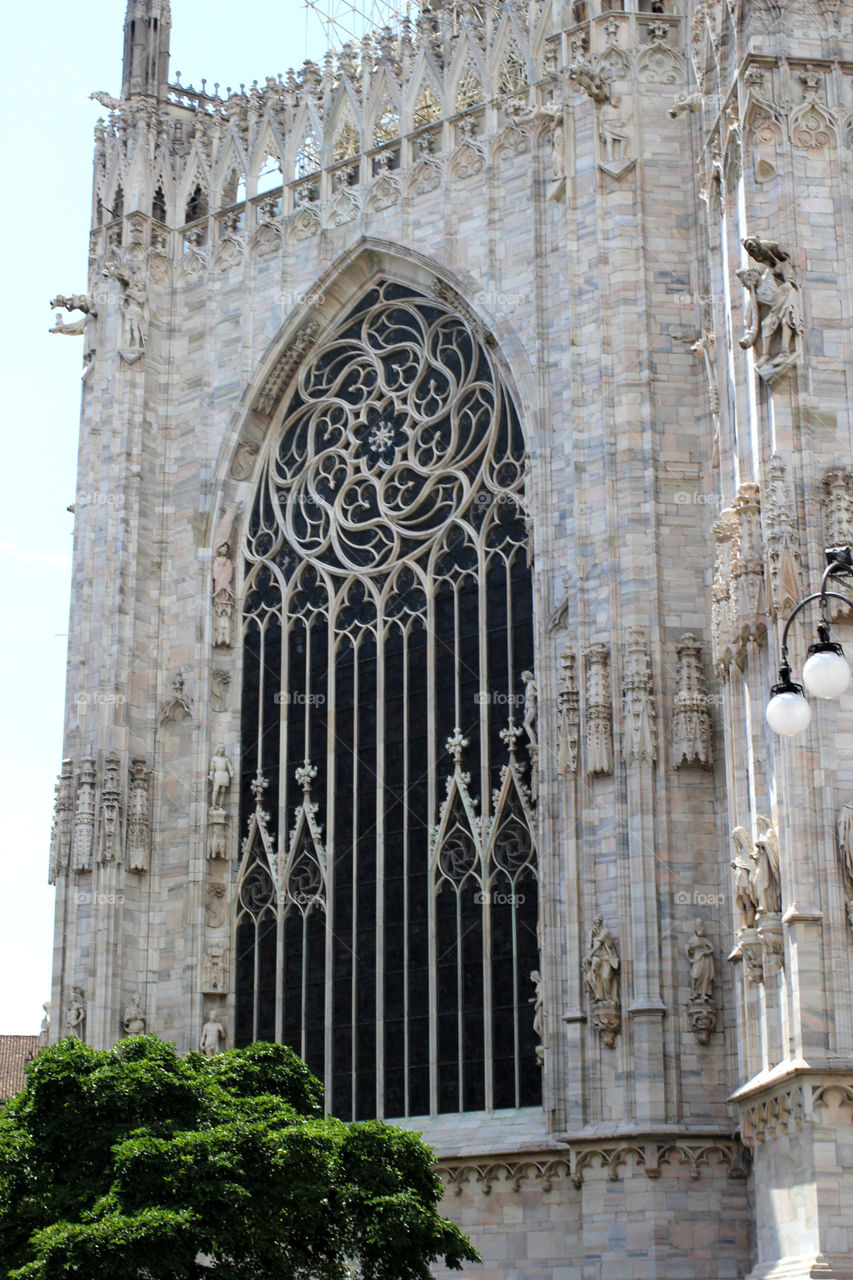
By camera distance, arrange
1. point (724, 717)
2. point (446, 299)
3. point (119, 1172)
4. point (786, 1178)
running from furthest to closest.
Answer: point (446, 299) < point (724, 717) < point (786, 1178) < point (119, 1172)

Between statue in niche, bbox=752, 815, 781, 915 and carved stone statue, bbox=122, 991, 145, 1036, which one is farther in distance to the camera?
carved stone statue, bbox=122, 991, 145, 1036

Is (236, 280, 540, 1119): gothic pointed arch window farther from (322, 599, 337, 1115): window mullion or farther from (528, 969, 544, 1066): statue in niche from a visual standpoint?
(528, 969, 544, 1066): statue in niche

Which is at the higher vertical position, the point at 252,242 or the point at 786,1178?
the point at 252,242

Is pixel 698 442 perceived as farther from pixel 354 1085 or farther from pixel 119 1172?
pixel 119 1172

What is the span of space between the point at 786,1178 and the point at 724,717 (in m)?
6.28

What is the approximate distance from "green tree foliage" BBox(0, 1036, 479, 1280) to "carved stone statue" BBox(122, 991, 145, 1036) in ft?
32.0

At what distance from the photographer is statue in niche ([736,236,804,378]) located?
25.3 m

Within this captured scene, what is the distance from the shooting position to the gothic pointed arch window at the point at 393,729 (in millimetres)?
30719

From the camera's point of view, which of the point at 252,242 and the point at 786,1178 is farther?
the point at 252,242

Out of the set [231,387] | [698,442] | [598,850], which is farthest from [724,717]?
[231,387]

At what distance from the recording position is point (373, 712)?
33219 mm

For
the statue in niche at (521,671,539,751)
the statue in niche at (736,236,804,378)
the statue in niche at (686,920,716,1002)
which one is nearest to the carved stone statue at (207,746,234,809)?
the statue in niche at (521,671,539,751)

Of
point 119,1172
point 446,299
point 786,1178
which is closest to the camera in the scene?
point 119,1172

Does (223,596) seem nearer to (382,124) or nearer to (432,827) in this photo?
(432,827)
